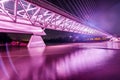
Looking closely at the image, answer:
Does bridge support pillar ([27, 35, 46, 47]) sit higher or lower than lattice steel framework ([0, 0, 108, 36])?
lower

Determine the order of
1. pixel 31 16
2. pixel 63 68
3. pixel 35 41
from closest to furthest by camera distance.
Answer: pixel 63 68
pixel 31 16
pixel 35 41

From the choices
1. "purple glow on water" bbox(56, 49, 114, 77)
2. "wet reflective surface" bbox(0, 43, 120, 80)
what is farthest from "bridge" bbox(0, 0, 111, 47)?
"purple glow on water" bbox(56, 49, 114, 77)

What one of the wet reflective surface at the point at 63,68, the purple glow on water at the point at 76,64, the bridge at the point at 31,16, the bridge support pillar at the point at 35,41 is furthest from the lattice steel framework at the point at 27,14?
the purple glow on water at the point at 76,64

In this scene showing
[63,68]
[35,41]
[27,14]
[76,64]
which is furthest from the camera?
[35,41]

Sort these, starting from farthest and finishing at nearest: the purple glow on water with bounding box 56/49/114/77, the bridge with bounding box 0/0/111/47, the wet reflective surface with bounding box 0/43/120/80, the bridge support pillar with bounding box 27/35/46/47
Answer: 1. the bridge support pillar with bounding box 27/35/46/47
2. the bridge with bounding box 0/0/111/47
3. the purple glow on water with bounding box 56/49/114/77
4. the wet reflective surface with bounding box 0/43/120/80

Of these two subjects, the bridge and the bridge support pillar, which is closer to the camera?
the bridge

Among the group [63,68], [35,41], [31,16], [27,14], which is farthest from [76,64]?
[35,41]

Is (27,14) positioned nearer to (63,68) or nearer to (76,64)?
(76,64)

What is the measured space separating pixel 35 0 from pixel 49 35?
36340mm

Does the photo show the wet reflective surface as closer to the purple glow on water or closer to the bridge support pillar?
the purple glow on water

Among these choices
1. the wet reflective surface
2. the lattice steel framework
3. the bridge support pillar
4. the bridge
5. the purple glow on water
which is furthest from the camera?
the bridge support pillar

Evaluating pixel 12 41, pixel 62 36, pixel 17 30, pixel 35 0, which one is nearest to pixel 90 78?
pixel 35 0

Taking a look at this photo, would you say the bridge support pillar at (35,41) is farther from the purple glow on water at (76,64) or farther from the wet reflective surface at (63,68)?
the purple glow on water at (76,64)

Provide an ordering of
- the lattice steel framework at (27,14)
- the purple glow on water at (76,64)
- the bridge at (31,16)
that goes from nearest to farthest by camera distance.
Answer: the purple glow on water at (76,64) → the lattice steel framework at (27,14) → the bridge at (31,16)
